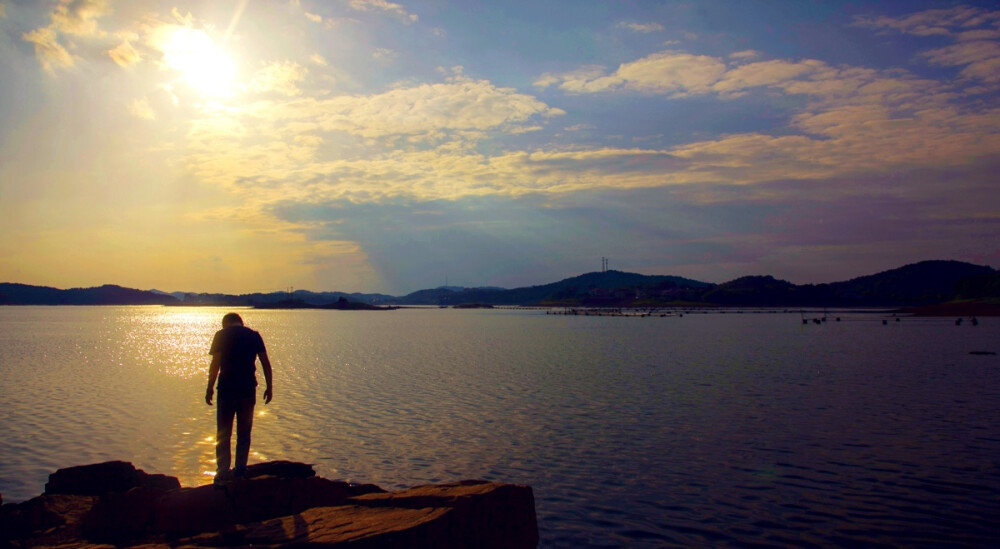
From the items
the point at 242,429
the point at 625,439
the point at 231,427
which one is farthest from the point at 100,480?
the point at 625,439

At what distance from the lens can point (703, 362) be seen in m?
44.7

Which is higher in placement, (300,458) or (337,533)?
(337,533)

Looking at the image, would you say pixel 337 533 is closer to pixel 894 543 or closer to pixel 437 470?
pixel 437 470

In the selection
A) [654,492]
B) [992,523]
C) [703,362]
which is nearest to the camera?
[992,523]

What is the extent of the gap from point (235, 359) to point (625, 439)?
38.3 feet

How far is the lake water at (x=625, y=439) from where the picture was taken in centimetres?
1223

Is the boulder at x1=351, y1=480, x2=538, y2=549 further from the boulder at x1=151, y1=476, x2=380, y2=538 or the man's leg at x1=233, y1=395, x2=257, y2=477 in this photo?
the man's leg at x1=233, y1=395, x2=257, y2=477

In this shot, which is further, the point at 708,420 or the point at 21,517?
the point at 708,420

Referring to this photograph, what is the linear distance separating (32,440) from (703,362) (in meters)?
37.9

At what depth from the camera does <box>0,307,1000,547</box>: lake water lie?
12.2 m

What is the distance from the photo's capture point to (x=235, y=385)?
38.9ft

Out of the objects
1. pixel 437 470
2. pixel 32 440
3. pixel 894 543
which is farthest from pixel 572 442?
pixel 32 440

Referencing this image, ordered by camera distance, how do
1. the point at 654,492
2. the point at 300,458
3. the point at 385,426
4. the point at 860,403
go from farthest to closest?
the point at 860,403 → the point at 385,426 → the point at 300,458 → the point at 654,492

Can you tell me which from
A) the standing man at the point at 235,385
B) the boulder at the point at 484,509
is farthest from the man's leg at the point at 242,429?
the boulder at the point at 484,509
